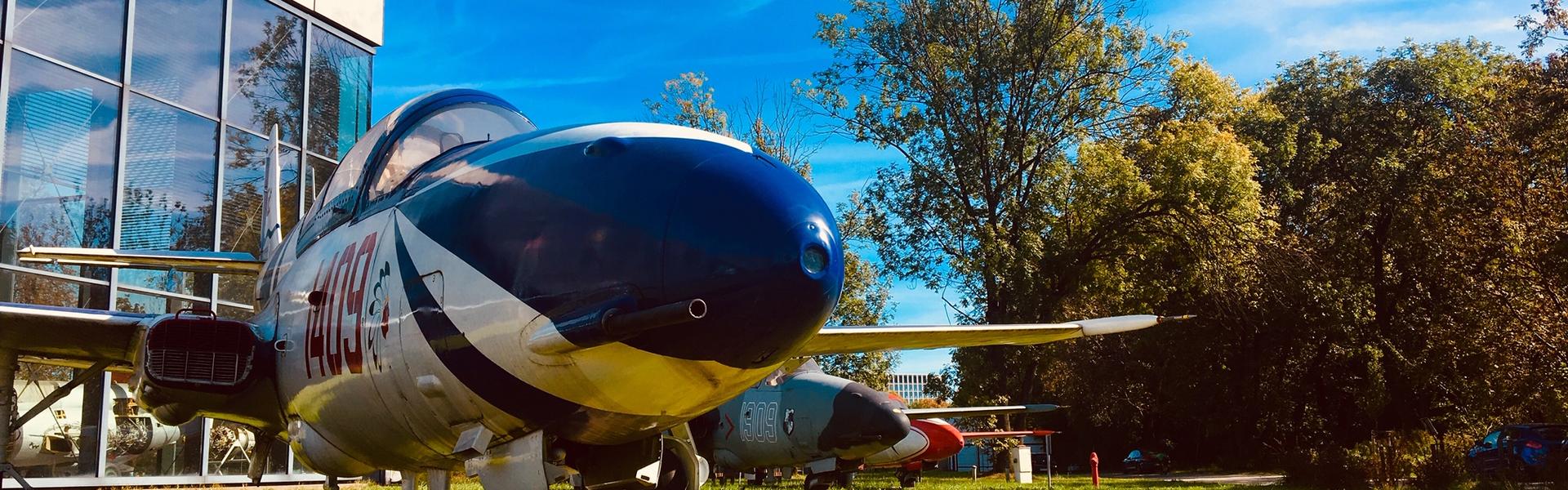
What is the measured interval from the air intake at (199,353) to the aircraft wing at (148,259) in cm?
279

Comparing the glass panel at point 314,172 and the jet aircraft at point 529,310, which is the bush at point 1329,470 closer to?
the jet aircraft at point 529,310

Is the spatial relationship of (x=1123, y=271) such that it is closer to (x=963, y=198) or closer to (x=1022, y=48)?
(x=963, y=198)

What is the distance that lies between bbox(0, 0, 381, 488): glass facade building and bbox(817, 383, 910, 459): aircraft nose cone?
7924 mm

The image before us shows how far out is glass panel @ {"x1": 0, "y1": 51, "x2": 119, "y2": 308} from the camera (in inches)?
574

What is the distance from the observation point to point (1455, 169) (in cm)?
2247

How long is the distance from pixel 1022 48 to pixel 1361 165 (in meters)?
12.6

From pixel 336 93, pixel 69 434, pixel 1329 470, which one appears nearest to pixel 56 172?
pixel 69 434

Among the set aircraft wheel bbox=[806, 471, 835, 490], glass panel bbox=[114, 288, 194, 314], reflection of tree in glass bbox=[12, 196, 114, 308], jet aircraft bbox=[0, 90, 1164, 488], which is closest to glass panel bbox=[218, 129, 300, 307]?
glass panel bbox=[114, 288, 194, 314]

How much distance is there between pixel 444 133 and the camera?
569cm

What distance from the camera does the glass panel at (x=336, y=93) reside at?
20703 mm

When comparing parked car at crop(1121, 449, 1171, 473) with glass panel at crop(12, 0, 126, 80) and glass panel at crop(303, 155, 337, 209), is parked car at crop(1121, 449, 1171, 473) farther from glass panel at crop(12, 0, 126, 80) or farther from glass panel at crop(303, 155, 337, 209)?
glass panel at crop(12, 0, 126, 80)

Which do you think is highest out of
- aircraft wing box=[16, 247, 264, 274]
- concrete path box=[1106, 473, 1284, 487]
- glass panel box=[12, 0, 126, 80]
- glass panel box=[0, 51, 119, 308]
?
glass panel box=[12, 0, 126, 80]

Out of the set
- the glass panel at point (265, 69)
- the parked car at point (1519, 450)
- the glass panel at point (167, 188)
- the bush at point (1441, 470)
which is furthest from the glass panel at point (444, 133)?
the parked car at point (1519, 450)

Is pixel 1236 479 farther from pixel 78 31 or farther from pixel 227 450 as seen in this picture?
pixel 78 31
